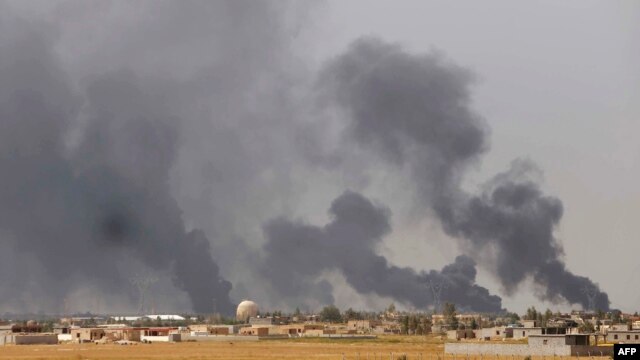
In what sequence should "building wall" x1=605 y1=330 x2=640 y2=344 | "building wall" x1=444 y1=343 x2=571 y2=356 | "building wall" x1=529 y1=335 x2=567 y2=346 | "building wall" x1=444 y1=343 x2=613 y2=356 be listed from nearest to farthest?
"building wall" x1=444 y1=343 x2=613 y2=356, "building wall" x1=444 y1=343 x2=571 y2=356, "building wall" x1=529 y1=335 x2=567 y2=346, "building wall" x1=605 y1=330 x2=640 y2=344

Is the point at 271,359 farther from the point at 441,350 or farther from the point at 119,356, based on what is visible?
the point at 441,350

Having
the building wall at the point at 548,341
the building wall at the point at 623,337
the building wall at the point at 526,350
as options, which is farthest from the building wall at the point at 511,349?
the building wall at the point at 623,337

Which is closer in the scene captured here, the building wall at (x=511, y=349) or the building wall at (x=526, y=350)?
the building wall at (x=526, y=350)

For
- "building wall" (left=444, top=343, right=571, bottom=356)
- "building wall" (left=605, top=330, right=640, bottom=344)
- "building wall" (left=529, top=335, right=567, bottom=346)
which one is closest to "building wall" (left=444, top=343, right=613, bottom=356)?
"building wall" (left=444, top=343, right=571, bottom=356)

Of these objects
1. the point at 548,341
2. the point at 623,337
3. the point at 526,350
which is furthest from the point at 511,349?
the point at 623,337

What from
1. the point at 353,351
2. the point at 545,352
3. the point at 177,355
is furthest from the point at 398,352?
the point at 177,355

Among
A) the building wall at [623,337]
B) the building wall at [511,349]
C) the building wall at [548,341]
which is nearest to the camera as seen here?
the building wall at [511,349]

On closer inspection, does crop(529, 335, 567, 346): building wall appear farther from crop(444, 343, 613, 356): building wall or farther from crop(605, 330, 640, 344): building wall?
crop(605, 330, 640, 344): building wall

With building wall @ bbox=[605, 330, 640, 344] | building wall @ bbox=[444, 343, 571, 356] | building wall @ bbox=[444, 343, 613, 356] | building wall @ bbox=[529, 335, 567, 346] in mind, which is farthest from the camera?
building wall @ bbox=[605, 330, 640, 344]

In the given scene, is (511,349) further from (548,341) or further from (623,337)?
(623,337)

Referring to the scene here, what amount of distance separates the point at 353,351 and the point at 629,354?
3792 inches

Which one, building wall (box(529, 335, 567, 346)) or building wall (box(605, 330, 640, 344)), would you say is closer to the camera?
building wall (box(529, 335, 567, 346))

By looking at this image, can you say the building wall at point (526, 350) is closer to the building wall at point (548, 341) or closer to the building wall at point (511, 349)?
the building wall at point (511, 349)

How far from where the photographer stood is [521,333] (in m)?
199
